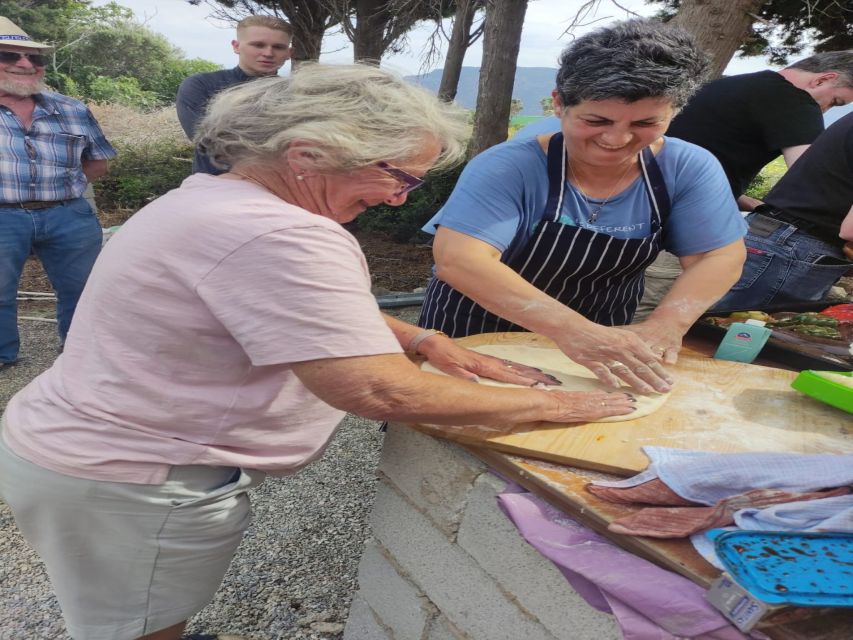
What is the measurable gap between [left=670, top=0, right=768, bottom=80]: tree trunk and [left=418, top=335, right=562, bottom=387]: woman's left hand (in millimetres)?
3661

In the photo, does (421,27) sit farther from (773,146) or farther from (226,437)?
(226,437)

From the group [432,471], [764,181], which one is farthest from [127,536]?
[764,181]

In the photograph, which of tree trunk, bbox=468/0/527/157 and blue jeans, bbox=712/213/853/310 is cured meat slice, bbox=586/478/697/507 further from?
tree trunk, bbox=468/0/527/157

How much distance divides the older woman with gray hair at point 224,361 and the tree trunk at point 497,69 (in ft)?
17.3

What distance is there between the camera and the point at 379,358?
1104 millimetres

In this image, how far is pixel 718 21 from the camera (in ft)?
14.3

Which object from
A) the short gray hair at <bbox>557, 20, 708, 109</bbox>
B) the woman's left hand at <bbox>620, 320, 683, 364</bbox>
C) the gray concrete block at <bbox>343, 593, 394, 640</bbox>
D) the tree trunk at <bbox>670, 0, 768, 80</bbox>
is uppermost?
the tree trunk at <bbox>670, 0, 768, 80</bbox>

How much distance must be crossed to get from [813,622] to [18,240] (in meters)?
4.10

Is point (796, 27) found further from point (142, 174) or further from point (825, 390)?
point (142, 174)

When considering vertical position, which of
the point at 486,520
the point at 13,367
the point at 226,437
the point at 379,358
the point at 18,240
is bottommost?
the point at 13,367

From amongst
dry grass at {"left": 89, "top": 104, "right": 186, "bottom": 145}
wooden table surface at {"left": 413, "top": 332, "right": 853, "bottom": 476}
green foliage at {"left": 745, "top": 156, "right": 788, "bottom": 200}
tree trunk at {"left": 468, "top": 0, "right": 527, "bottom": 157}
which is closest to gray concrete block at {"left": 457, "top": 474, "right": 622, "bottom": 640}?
wooden table surface at {"left": 413, "top": 332, "right": 853, "bottom": 476}

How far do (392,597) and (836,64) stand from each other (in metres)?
2.99

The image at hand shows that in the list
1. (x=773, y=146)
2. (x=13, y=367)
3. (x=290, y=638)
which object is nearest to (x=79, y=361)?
(x=290, y=638)

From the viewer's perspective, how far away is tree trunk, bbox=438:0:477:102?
25.1 feet
